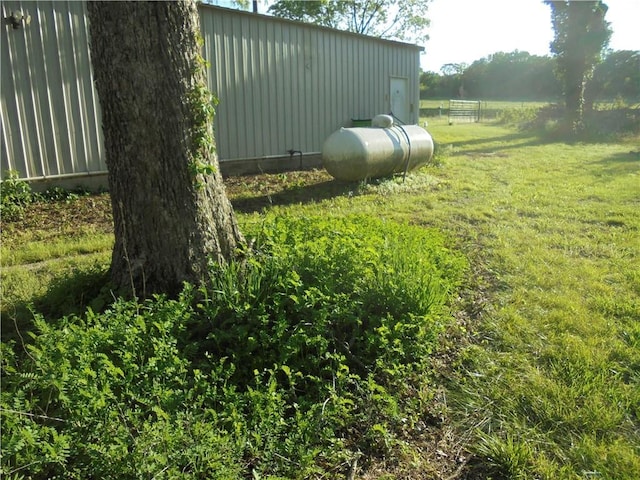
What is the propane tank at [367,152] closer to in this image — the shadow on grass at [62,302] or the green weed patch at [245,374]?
the green weed patch at [245,374]

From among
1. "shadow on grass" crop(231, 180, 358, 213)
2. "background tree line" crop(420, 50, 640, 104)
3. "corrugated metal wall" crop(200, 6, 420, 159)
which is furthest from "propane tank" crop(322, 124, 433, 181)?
"background tree line" crop(420, 50, 640, 104)

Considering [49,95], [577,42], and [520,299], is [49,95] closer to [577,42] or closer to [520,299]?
[520,299]

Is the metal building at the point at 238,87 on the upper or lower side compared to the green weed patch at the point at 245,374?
upper

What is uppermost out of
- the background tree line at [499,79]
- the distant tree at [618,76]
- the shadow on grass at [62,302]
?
the background tree line at [499,79]

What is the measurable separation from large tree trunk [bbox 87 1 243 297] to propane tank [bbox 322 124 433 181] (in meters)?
5.05

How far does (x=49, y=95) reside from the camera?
706 cm

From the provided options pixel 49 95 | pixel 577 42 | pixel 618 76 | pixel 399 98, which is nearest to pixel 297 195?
pixel 49 95

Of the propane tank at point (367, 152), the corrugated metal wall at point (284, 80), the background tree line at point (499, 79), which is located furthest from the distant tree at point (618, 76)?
the propane tank at point (367, 152)

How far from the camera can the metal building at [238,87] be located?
680 centimetres

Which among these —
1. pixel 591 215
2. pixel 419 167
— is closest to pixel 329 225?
pixel 591 215

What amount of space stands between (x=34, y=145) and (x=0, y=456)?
21.0 ft

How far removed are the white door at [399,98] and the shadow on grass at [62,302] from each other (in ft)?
37.6

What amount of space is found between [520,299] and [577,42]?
20.3 meters

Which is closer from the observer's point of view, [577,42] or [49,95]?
[49,95]
